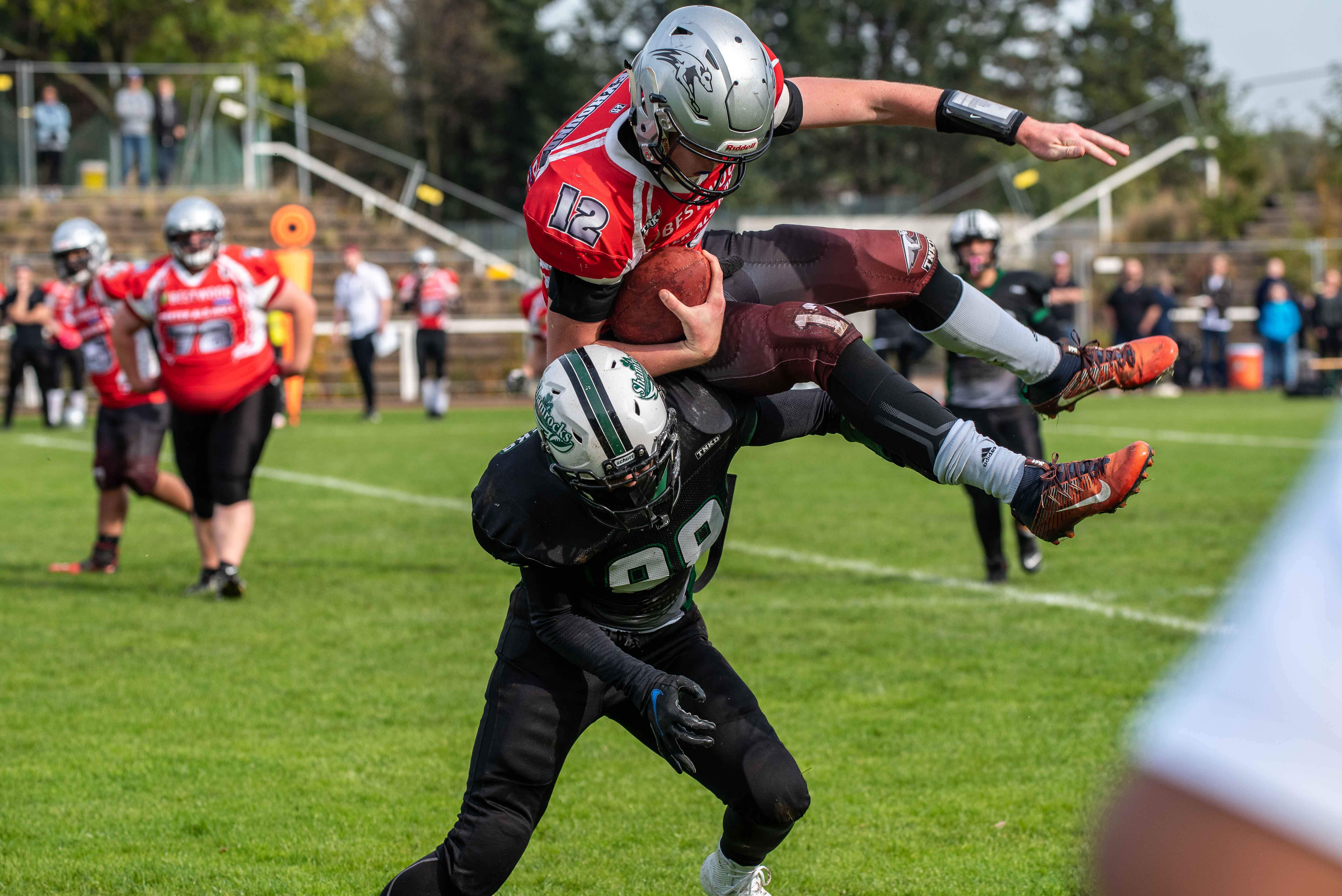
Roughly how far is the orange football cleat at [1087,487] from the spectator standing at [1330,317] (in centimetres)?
2177

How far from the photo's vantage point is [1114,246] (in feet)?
94.7

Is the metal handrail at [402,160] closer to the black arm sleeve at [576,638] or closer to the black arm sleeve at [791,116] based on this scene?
the black arm sleeve at [791,116]

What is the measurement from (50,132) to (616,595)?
1099 inches

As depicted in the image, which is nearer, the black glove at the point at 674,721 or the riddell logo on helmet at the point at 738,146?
the black glove at the point at 674,721

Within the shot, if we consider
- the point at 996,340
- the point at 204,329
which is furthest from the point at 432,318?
the point at 996,340

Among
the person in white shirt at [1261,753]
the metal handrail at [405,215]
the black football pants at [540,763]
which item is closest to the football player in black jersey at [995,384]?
the black football pants at [540,763]

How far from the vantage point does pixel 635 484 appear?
331 centimetres

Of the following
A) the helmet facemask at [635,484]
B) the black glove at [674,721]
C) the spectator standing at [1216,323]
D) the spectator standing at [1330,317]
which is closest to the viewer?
the black glove at [674,721]

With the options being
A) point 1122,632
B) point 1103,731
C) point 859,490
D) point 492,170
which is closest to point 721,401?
point 1103,731

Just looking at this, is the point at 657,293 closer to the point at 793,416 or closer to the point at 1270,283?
the point at 793,416

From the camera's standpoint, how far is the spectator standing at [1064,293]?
10797 mm

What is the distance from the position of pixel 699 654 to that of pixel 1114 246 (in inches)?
1062

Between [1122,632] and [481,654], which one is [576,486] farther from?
[1122,632]

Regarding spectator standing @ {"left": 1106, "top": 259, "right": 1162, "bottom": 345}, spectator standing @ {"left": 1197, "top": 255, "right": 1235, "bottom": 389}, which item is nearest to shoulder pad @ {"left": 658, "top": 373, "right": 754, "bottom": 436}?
spectator standing @ {"left": 1106, "top": 259, "right": 1162, "bottom": 345}
